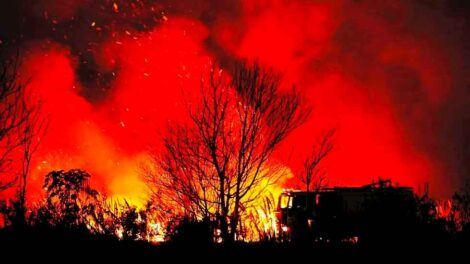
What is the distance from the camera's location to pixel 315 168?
34031 mm

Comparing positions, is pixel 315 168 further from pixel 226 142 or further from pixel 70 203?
pixel 70 203

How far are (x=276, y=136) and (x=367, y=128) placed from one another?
22.8 meters

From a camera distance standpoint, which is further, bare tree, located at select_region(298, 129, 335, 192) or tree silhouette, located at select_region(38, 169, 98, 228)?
bare tree, located at select_region(298, 129, 335, 192)

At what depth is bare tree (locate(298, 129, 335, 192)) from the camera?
3234cm

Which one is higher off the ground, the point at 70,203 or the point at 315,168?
the point at 315,168

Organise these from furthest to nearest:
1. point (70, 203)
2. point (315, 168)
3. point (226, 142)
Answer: point (315, 168)
point (226, 142)
point (70, 203)

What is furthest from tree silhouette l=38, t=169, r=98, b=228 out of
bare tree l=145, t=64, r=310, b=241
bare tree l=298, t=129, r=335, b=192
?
bare tree l=298, t=129, r=335, b=192

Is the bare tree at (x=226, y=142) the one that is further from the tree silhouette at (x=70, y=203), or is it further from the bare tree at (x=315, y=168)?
the bare tree at (x=315, y=168)

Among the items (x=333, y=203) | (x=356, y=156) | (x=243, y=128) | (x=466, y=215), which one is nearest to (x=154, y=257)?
(x=466, y=215)

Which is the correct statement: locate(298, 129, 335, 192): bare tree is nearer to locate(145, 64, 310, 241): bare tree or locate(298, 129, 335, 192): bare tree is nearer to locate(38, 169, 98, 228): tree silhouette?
locate(145, 64, 310, 241): bare tree

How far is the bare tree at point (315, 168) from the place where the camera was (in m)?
32.3

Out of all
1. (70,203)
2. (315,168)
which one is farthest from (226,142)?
(315,168)

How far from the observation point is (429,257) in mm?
9086

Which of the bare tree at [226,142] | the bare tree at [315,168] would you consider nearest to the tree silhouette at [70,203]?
the bare tree at [226,142]
